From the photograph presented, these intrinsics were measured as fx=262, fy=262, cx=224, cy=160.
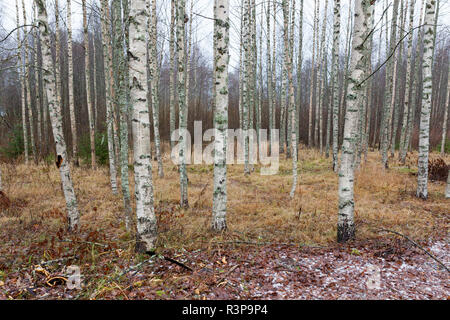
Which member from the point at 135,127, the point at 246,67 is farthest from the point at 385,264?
the point at 246,67

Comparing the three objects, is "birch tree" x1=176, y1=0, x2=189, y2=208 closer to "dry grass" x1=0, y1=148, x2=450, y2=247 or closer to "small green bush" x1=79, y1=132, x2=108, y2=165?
"dry grass" x1=0, y1=148, x2=450, y2=247

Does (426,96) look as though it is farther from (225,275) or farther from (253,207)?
(225,275)

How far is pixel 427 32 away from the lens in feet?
19.5

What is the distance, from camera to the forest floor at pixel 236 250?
113 inches

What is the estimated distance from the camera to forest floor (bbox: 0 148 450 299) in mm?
2879

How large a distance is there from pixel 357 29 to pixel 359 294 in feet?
11.0

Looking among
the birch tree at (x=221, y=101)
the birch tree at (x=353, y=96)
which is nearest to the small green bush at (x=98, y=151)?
the birch tree at (x=221, y=101)

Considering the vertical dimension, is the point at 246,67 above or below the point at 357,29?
above

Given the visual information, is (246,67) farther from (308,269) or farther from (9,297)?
(9,297)

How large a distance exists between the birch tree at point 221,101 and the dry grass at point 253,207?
0.61m

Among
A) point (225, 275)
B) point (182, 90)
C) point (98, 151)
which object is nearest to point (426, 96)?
point (182, 90)

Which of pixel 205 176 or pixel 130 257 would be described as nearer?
pixel 130 257

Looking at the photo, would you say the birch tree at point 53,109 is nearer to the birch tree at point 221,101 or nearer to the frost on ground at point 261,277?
the frost on ground at point 261,277
